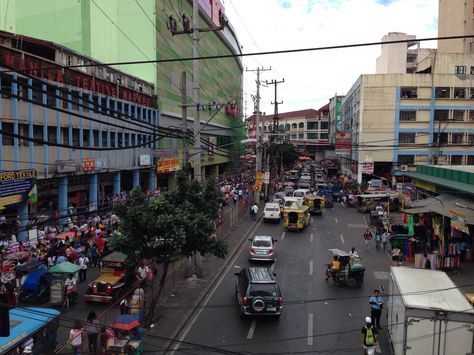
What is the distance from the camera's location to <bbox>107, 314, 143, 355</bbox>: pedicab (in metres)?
11.6

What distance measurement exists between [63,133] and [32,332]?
20.7 meters

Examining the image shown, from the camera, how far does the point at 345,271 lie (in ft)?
63.1

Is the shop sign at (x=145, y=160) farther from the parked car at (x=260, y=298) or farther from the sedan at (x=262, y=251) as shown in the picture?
the parked car at (x=260, y=298)

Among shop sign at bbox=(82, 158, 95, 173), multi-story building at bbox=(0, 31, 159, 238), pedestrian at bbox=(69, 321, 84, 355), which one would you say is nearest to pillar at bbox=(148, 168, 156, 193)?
multi-story building at bbox=(0, 31, 159, 238)

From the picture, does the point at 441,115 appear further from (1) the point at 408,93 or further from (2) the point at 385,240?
(2) the point at 385,240

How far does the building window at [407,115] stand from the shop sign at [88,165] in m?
43.0

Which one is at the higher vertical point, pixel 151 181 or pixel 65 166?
pixel 65 166

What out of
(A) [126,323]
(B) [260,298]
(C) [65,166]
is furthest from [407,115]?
(A) [126,323]

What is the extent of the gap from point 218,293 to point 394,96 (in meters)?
47.7

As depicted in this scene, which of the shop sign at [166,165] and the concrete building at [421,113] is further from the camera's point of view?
the concrete building at [421,113]

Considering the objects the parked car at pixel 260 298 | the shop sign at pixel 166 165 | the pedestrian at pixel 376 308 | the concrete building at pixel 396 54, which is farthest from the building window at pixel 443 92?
the parked car at pixel 260 298

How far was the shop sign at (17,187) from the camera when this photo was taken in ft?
74.1

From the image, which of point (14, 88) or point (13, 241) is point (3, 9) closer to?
point (14, 88)

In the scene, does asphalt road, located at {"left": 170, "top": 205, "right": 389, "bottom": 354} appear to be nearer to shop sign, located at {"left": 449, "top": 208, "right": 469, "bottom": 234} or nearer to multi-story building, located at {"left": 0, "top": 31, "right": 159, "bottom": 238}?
shop sign, located at {"left": 449, "top": 208, "right": 469, "bottom": 234}
